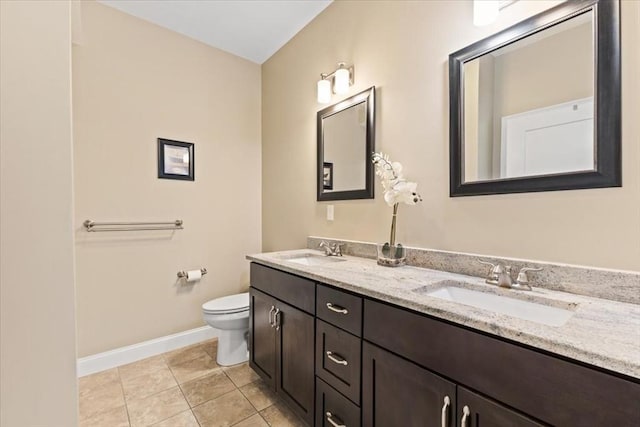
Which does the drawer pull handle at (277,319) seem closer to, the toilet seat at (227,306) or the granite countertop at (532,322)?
the granite countertop at (532,322)

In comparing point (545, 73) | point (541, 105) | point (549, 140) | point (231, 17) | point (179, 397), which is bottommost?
point (179, 397)

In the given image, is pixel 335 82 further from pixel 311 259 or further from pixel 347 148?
pixel 311 259

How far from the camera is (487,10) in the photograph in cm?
123

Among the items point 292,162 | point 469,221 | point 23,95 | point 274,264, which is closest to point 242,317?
point 274,264

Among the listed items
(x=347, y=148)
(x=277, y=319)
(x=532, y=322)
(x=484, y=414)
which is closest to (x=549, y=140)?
(x=532, y=322)

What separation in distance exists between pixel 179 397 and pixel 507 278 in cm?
196

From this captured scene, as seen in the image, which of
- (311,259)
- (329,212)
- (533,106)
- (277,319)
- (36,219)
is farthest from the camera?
(329,212)

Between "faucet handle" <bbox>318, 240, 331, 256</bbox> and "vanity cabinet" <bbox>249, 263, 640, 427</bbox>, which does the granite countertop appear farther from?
"faucet handle" <bbox>318, 240, 331, 256</bbox>

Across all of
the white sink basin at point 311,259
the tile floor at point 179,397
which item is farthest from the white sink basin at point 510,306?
the tile floor at point 179,397

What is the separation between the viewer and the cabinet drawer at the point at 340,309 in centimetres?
116

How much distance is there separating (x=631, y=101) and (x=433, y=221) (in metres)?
0.83

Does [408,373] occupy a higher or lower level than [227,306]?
higher

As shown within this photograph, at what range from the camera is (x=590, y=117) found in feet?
3.41

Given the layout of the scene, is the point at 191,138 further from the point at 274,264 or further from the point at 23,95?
the point at 23,95
